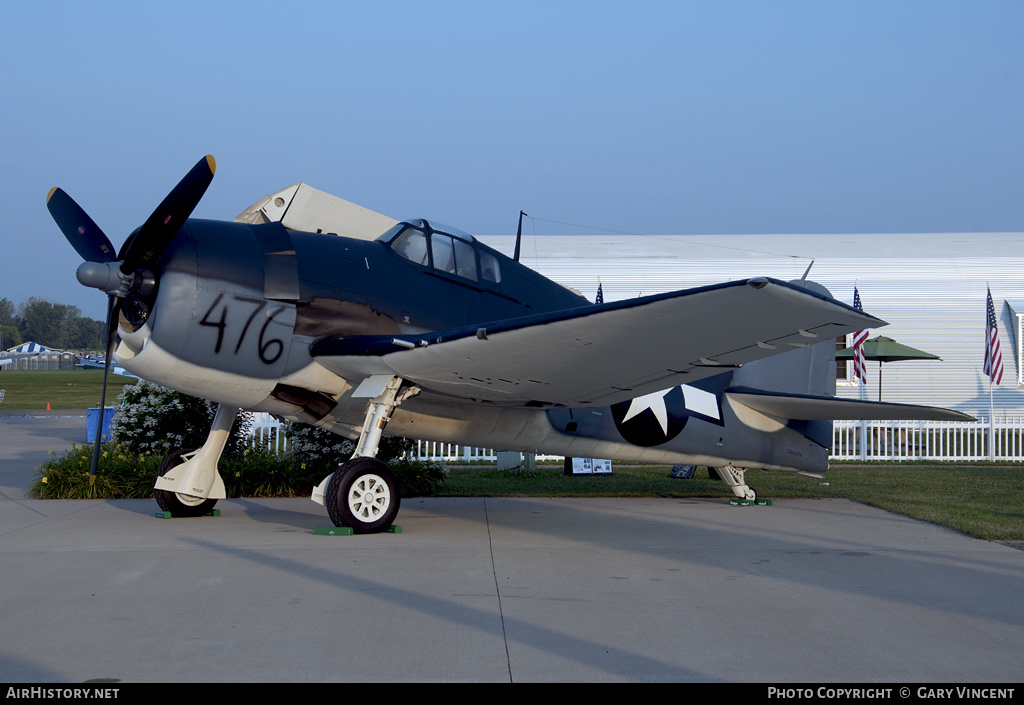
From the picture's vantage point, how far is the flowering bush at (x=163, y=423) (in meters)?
11.1

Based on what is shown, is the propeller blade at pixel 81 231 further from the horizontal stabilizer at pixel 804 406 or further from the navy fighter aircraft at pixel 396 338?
the horizontal stabilizer at pixel 804 406

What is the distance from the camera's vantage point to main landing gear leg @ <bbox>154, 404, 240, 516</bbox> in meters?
8.01

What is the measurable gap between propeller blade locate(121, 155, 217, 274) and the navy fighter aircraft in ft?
0.04

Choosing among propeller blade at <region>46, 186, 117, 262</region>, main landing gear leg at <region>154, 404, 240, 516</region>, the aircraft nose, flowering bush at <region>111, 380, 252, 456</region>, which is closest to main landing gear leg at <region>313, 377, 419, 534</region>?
main landing gear leg at <region>154, 404, 240, 516</region>

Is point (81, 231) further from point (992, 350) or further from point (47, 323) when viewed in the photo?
point (47, 323)

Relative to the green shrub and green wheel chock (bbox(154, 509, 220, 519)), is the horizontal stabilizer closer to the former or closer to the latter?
green wheel chock (bbox(154, 509, 220, 519))

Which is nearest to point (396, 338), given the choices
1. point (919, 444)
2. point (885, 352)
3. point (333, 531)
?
point (333, 531)

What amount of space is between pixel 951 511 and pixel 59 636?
8.80m

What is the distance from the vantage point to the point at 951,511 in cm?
905

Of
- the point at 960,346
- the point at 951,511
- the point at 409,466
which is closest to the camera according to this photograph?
the point at 951,511

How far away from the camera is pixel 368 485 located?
22.8 ft

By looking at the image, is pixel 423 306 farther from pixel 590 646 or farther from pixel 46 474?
pixel 46 474
